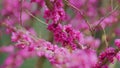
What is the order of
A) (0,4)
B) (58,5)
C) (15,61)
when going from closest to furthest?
(58,5) < (15,61) < (0,4)

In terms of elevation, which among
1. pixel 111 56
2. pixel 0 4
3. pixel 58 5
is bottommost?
pixel 111 56

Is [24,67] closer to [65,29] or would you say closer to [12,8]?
[12,8]

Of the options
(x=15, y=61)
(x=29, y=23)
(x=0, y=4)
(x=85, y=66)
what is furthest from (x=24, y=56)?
(x=85, y=66)

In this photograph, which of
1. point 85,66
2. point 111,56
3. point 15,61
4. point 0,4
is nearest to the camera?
point 85,66

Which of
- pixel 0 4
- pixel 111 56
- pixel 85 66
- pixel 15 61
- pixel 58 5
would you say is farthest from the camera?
pixel 0 4

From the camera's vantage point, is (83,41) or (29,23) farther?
(29,23)

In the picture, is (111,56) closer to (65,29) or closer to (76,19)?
(65,29)

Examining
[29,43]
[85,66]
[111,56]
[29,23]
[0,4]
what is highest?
[0,4]

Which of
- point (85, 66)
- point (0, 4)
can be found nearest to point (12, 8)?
point (0, 4)

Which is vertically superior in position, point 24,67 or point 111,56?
point 24,67
